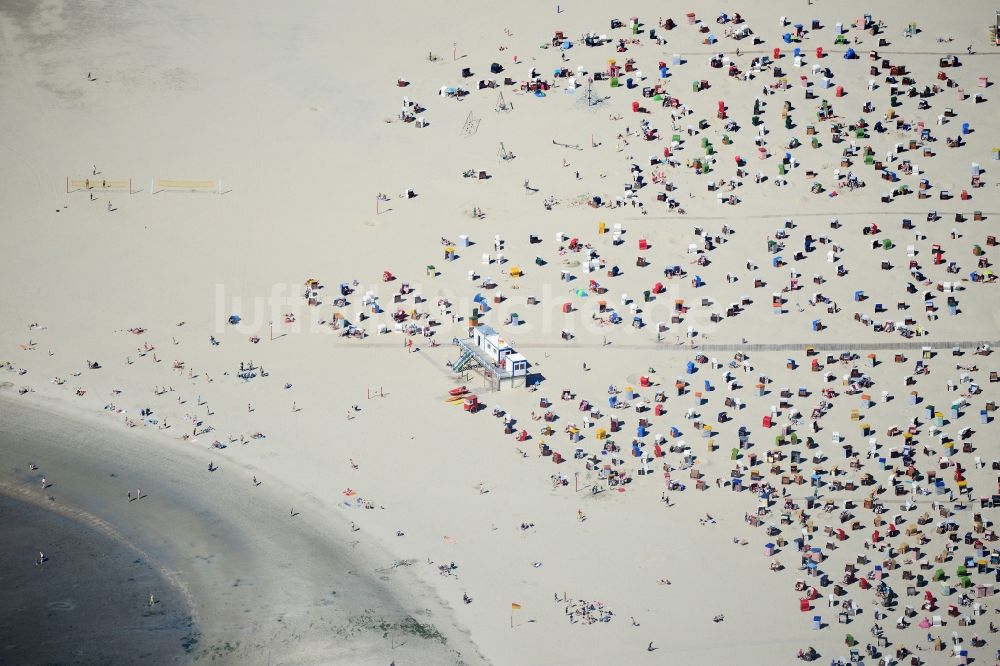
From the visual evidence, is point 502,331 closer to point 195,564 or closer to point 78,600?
point 195,564

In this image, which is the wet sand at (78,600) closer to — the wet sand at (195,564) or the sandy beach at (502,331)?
the wet sand at (195,564)

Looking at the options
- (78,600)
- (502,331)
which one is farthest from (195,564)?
(502,331)

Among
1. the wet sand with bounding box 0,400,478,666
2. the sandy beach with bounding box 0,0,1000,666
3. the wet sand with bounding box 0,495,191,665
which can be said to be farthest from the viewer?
the sandy beach with bounding box 0,0,1000,666

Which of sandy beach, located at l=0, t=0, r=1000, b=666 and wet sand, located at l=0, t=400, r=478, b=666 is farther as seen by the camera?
sandy beach, located at l=0, t=0, r=1000, b=666

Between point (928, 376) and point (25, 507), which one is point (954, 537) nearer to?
point (928, 376)

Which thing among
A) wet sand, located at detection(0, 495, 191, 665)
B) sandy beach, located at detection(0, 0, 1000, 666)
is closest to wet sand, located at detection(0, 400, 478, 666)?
wet sand, located at detection(0, 495, 191, 665)

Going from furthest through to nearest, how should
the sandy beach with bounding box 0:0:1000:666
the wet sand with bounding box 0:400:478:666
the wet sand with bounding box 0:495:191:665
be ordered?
the sandy beach with bounding box 0:0:1000:666
the wet sand with bounding box 0:495:191:665
the wet sand with bounding box 0:400:478:666

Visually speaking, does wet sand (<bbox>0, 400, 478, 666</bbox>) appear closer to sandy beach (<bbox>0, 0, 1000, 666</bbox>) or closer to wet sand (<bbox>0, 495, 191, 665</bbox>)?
wet sand (<bbox>0, 495, 191, 665</bbox>)

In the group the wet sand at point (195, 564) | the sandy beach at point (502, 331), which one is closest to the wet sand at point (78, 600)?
the wet sand at point (195, 564)

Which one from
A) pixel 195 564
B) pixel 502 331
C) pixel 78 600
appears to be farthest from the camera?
pixel 502 331

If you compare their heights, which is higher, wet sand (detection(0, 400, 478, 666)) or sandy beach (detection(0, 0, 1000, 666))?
sandy beach (detection(0, 0, 1000, 666))
